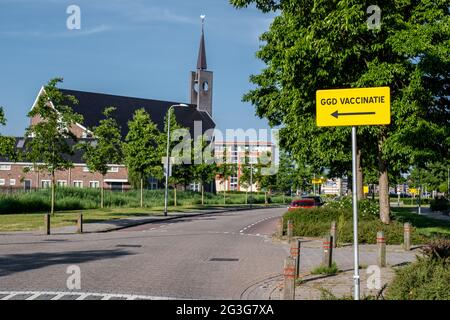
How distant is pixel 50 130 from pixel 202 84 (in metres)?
77.3

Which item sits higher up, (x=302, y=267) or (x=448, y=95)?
(x=448, y=95)

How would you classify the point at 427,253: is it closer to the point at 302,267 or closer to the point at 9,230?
the point at 302,267

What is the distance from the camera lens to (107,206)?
4450cm

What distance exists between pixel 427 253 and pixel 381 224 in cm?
945

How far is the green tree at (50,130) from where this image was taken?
87.9 ft

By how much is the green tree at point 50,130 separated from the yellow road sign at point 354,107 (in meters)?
21.6

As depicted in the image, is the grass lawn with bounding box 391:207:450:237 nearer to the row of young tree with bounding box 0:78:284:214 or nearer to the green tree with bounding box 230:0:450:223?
the green tree with bounding box 230:0:450:223

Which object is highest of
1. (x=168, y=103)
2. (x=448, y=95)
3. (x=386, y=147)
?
(x=168, y=103)

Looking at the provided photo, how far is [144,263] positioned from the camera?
1298 centimetres

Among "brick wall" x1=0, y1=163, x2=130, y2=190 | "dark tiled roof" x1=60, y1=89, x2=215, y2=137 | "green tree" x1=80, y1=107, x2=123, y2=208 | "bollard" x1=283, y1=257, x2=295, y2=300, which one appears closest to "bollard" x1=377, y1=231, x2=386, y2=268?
"bollard" x1=283, y1=257, x2=295, y2=300

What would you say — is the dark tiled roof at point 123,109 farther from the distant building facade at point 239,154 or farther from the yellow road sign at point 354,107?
the yellow road sign at point 354,107

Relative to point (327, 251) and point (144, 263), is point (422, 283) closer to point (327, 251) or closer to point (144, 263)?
point (327, 251)

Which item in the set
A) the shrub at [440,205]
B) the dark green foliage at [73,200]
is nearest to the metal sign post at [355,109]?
the dark green foliage at [73,200]
